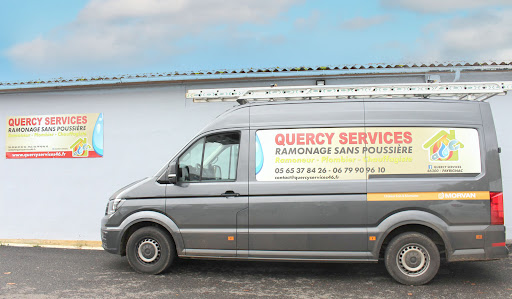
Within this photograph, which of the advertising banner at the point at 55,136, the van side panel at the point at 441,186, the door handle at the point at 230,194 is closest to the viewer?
the van side panel at the point at 441,186

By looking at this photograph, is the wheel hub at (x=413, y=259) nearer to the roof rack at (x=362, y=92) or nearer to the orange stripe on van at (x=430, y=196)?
the orange stripe on van at (x=430, y=196)

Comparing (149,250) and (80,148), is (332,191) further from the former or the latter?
(80,148)

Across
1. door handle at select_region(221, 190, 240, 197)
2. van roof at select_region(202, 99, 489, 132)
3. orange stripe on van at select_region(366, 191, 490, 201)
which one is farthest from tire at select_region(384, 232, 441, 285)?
door handle at select_region(221, 190, 240, 197)

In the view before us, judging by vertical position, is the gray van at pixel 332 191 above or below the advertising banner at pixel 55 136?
below

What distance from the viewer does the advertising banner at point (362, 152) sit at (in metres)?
5.68

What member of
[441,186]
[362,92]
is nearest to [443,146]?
[441,186]

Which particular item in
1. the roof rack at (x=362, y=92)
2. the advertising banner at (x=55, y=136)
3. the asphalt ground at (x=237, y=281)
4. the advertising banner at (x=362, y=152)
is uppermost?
the roof rack at (x=362, y=92)

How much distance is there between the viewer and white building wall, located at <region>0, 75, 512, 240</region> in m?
8.82

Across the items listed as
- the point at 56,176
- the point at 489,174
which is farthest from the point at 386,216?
the point at 56,176

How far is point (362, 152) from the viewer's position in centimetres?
578

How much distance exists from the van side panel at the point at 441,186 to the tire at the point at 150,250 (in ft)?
9.03

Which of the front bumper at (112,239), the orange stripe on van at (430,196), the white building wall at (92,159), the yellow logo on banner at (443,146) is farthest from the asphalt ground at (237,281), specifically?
the white building wall at (92,159)

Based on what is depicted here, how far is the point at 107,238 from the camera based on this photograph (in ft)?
20.5

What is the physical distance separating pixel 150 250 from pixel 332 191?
2.67 meters
